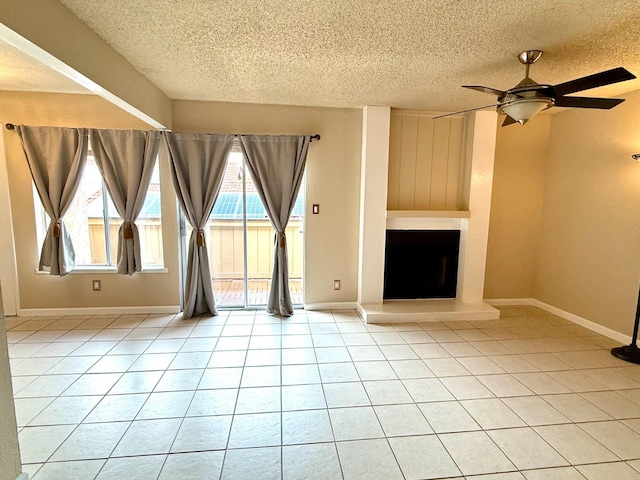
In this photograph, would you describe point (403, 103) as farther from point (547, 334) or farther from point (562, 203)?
point (547, 334)

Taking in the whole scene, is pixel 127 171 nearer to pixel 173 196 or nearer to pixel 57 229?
pixel 173 196

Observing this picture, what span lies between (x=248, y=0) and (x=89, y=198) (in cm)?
314

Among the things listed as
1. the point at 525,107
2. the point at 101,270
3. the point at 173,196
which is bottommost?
the point at 101,270

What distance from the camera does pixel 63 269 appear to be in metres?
3.53

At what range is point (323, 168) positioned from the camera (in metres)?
3.87

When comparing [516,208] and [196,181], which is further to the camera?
[516,208]

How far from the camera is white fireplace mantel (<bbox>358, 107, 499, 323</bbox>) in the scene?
3754mm

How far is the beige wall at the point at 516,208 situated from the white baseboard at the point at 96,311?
420 centimetres

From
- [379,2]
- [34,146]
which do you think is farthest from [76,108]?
[379,2]

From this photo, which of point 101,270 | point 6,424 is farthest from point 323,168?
point 6,424

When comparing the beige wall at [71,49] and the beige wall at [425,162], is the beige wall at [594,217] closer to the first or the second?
the beige wall at [425,162]

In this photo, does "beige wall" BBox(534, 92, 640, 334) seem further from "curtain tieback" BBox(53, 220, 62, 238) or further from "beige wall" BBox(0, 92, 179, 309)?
"curtain tieback" BBox(53, 220, 62, 238)

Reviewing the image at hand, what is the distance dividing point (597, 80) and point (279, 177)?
9.32 ft

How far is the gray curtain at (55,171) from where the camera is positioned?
3.41 m
